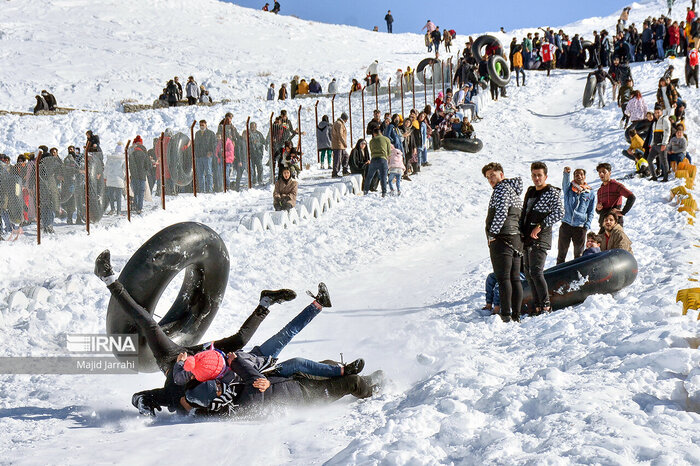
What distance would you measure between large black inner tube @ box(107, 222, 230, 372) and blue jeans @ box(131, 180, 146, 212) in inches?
256

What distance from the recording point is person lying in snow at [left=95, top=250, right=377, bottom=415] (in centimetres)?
584

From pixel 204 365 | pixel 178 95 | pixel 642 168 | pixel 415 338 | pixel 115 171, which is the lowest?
pixel 415 338

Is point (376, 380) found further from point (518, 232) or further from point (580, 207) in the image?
point (580, 207)

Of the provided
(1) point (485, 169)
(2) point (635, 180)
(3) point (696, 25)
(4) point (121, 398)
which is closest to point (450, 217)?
(2) point (635, 180)

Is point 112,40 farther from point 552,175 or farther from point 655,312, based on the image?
point 655,312

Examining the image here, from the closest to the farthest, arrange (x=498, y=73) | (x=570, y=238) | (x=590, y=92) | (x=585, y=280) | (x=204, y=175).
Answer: (x=585, y=280) → (x=570, y=238) → (x=204, y=175) → (x=590, y=92) → (x=498, y=73)

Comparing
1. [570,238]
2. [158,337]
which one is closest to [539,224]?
[570,238]

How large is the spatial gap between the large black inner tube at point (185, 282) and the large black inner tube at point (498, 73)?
21089 millimetres

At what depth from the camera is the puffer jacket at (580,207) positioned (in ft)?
30.1

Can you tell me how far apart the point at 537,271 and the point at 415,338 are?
1410 mm

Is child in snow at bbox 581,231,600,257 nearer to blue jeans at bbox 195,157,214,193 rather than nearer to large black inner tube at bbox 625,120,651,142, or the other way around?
blue jeans at bbox 195,157,214,193

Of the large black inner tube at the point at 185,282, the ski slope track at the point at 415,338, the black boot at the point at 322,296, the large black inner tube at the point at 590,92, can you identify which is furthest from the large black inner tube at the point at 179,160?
the large black inner tube at the point at 590,92

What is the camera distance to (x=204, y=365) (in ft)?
19.0

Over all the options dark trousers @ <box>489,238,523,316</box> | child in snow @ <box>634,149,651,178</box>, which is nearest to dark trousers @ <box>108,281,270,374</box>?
dark trousers @ <box>489,238,523,316</box>
